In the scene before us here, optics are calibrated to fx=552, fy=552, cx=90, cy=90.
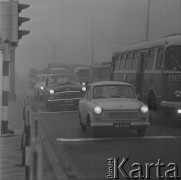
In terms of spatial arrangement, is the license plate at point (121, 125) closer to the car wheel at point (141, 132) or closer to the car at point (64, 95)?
the car wheel at point (141, 132)

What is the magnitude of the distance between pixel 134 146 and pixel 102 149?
748mm

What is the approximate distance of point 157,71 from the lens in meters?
17.8

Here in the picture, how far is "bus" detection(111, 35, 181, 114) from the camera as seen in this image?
16.6 metres

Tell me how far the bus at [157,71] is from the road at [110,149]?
2.89ft

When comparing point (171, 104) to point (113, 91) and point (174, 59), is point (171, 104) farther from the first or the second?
point (113, 91)

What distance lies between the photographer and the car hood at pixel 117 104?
1347 cm

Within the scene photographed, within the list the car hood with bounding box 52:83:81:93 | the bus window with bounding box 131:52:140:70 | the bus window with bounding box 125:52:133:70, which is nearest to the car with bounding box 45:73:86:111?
the car hood with bounding box 52:83:81:93

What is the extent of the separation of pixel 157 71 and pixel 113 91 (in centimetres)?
354

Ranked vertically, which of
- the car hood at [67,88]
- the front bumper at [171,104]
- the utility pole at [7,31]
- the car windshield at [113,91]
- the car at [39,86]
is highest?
the utility pole at [7,31]

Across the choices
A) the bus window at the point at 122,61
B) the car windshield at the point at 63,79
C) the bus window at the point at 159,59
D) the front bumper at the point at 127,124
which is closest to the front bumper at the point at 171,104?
the bus window at the point at 159,59

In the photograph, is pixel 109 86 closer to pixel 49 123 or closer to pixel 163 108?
pixel 163 108

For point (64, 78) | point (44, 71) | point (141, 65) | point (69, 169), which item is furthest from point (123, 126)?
point (44, 71)

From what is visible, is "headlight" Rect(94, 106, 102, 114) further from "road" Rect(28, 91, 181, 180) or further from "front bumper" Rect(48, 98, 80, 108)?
"front bumper" Rect(48, 98, 80, 108)

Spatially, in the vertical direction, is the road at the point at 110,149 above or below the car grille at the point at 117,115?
below
